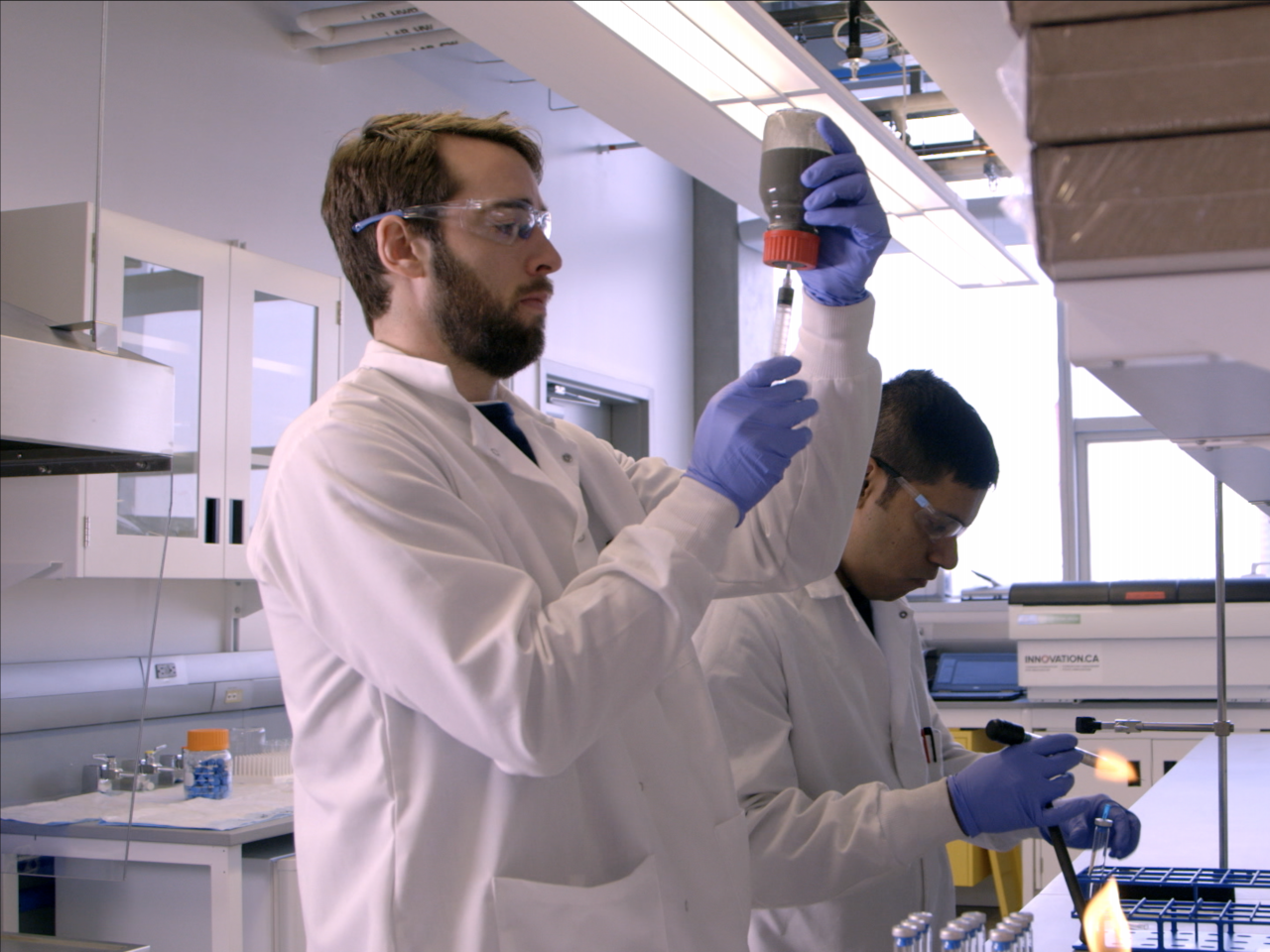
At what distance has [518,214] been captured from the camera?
4.51 feet

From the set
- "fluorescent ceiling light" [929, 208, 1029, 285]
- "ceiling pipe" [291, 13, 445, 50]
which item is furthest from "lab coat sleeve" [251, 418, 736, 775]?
"ceiling pipe" [291, 13, 445, 50]

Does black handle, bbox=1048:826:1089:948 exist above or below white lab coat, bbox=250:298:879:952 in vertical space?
below

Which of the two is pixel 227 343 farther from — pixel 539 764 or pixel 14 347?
pixel 539 764

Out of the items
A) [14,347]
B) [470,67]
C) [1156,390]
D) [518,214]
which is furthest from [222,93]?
[1156,390]

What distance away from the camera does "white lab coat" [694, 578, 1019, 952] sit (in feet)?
4.82

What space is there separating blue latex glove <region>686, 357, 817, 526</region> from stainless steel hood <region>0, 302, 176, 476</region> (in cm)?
160

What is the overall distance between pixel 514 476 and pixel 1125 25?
890 millimetres

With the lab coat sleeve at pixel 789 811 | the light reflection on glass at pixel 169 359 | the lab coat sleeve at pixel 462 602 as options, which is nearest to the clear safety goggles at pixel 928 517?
the lab coat sleeve at pixel 789 811

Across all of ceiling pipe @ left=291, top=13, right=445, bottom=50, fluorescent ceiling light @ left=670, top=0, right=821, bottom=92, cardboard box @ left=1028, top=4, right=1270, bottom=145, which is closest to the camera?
cardboard box @ left=1028, top=4, right=1270, bottom=145

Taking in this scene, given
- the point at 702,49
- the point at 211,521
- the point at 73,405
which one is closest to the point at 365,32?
the point at 211,521

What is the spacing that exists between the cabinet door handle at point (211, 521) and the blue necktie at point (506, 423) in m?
2.45

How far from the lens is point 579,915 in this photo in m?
1.12

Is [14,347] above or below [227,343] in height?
below

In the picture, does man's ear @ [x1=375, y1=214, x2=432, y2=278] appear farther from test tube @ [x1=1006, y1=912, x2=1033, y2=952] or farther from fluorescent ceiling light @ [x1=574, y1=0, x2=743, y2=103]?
fluorescent ceiling light @ [x1=574, y1=0, x2=743, y2=103]
